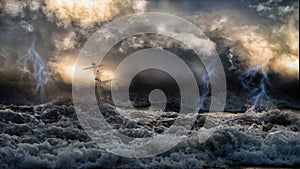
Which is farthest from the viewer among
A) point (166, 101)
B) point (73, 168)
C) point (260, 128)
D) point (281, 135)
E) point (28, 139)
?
point (166, 101)

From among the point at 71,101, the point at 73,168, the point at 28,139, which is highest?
the point at 71,101

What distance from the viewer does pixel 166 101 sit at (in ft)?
89.4

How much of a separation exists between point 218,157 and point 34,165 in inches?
274

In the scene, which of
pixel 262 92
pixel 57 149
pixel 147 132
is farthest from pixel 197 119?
pixel 262 92

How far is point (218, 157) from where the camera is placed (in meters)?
14.2

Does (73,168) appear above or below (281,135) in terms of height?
below

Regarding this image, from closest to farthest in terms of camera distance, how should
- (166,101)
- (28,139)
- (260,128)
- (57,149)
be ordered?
(57,149) → (28,139) → (260,128) → (166,101)

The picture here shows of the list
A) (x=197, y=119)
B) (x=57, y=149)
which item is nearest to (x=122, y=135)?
(x=57, y=149)

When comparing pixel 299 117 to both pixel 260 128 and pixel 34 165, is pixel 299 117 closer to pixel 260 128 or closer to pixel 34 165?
pixel 260 128

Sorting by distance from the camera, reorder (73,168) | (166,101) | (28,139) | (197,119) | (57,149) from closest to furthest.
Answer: (73,168) < (57,149) < (28,139) < (197,119) < (166,101)

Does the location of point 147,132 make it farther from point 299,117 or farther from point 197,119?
point 299,117

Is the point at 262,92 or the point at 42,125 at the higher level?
the point at 262,92

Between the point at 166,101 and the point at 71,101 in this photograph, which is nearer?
the point at 71,101

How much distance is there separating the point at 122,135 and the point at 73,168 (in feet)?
14.3
